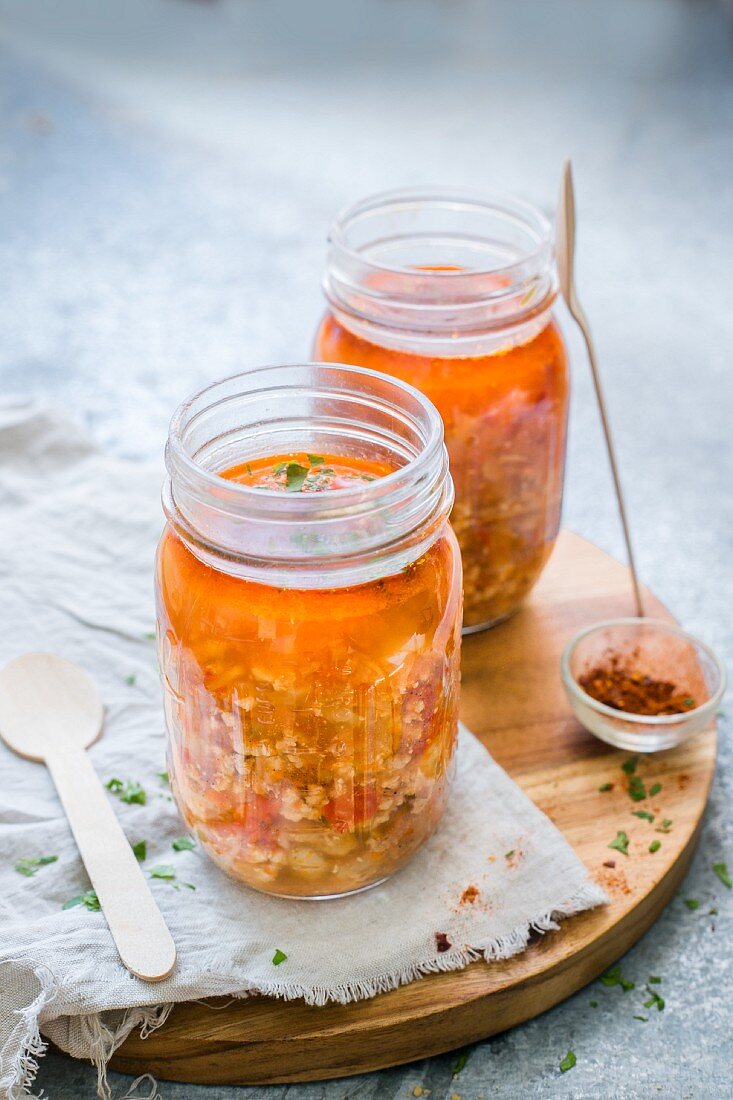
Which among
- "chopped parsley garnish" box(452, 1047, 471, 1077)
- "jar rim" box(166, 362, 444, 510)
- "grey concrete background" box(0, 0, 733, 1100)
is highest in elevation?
"jar rim" box(166, 362, 444, 510)

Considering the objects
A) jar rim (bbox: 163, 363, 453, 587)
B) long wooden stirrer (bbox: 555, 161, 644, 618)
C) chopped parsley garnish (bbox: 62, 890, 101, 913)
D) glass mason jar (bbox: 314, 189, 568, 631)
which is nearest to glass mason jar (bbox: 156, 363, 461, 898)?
jar rim (bbox: 163, 363, 453, 587)

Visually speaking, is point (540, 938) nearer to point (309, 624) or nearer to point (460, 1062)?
point (460, 1062)

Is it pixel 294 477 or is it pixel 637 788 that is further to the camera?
pixel 637 788

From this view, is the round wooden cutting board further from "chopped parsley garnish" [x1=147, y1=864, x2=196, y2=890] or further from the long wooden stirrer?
the long wooden stirrer

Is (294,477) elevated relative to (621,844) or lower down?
elevated

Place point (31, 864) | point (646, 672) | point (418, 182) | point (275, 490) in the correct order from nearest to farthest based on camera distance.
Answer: point (275, 490)
point (31, 864)
point (646, 672)
point (418, 182)

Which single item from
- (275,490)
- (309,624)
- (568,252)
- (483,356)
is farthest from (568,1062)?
(568,252)
